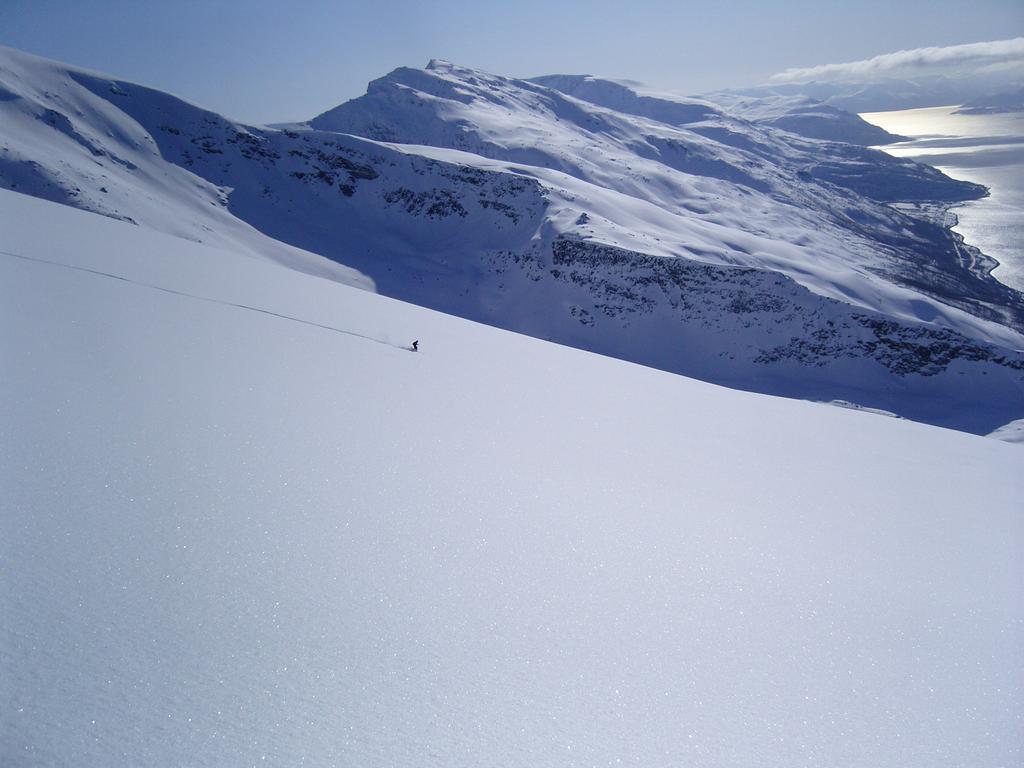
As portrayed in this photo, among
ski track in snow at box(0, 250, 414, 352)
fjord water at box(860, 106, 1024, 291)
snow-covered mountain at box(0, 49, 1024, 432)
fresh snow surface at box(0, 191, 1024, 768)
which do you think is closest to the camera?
fresh snow surface at box(0, 191, 1024, 768)

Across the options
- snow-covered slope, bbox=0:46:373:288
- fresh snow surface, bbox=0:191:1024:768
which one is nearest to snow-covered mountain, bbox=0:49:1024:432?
snow-covered slope, bbox=0:46:373:288

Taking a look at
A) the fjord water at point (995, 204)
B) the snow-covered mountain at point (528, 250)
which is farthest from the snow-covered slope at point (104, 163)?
the fjord water at point (995, 204)

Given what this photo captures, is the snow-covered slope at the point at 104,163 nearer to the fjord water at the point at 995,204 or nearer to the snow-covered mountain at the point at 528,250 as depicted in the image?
the snow-covered mountain at the point at 528,250

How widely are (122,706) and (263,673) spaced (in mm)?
392

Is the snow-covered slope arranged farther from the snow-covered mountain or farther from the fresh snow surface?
the fresh snow surface

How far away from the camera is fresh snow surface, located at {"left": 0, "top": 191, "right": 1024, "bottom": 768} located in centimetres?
182

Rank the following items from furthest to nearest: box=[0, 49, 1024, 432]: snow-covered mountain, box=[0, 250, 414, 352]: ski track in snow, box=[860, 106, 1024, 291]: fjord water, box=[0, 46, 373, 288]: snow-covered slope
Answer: box=[860, 106, 1024, 291]: fjord water < box=[0, 49, 1024, 432]: snow-covered mountain < box=[0, 46, 373, 288]: snow-covered slope < box=[0, 250, 414, 352]: ski track in snow

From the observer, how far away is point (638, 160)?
4058 inches

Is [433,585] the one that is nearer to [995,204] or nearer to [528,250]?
[528,250]

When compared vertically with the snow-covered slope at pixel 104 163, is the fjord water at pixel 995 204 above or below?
above

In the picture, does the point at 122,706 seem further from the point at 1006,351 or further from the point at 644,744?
the point at 1006,351

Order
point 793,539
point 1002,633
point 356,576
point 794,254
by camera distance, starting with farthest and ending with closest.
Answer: point 794,254 < point 793,539 < point 1002,633 < point 356,576

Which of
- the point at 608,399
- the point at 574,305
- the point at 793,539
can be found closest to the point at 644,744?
the point at 793,539

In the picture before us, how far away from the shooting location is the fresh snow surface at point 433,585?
1823 mm
